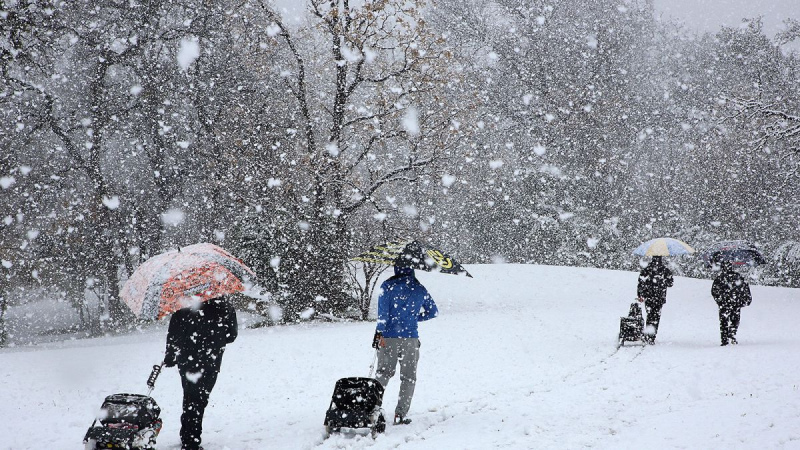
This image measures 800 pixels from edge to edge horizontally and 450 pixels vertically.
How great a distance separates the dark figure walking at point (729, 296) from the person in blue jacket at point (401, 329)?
24.3 ft

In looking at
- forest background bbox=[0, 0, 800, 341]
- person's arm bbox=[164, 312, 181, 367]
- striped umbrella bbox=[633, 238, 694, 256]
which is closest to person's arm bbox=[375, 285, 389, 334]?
person's arm bbox=[164, 312, 181, 367]

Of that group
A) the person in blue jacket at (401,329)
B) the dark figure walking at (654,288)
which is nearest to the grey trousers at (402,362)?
the person in blue jacket at (401,329)

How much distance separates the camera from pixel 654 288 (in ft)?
40.1

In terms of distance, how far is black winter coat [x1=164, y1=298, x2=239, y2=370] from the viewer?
236 inches

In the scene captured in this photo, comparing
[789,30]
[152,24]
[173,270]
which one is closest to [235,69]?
[152,24]

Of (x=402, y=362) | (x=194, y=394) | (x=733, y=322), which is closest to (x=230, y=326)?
(x=194, y=394)

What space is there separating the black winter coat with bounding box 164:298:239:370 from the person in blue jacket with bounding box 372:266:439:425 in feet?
5.69

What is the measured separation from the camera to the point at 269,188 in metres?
19.5

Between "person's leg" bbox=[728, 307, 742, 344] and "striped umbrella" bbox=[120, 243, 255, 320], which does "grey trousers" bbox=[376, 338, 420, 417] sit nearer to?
"striped umbrella" bbox=[120, 243, 255, 320]

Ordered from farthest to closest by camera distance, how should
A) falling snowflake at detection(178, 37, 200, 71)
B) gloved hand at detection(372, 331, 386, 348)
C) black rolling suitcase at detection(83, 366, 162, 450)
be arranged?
1. falling snowflake at detection(178, 37, 200, 71)
2. gloved hand at detection(372, 331, 386, 348)
3. black rolling suitcase at detection(83, 366, 162, 450)

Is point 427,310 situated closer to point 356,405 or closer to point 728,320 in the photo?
point 356,405

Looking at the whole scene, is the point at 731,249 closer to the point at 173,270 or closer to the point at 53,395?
the point at 173,270

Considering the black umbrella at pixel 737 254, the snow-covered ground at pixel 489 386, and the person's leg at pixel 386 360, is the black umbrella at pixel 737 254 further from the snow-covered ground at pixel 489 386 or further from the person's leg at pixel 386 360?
the person's leg at pixel 386 360

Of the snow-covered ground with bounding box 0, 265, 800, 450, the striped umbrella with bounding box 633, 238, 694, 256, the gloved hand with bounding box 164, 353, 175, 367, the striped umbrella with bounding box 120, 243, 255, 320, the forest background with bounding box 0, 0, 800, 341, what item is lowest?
the snow-covered ground with bounding box 0, 265, 800, 450
